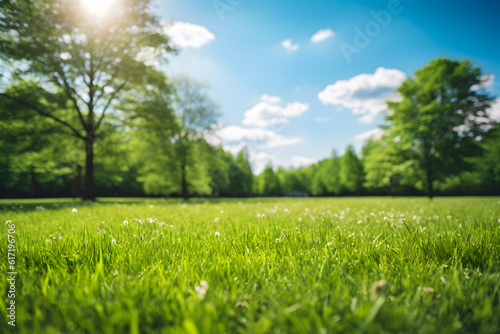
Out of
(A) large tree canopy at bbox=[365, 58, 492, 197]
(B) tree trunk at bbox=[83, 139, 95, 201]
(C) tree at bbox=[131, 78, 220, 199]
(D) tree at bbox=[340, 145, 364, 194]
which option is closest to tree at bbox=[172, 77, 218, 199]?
(C) tree at bbox=[131, 78, 220, 199]

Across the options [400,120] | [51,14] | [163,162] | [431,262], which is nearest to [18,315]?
[431,262]

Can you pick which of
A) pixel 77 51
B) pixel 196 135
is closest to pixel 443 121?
pixel 196 135

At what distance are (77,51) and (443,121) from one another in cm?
2890

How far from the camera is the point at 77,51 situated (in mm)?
13922

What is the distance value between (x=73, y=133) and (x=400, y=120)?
27.9 metres

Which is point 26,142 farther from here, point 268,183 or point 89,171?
point 268,183

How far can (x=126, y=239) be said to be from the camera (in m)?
2.54

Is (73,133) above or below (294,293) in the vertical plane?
above

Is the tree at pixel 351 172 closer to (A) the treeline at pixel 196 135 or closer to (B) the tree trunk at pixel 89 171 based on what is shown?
(A) the treeline at pixel 196 135

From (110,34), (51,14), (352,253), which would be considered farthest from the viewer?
(110,34)

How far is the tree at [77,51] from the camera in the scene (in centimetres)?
1103

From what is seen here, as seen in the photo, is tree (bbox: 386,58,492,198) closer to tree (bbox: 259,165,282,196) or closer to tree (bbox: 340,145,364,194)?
tree (bbox: 340,145,364,194)

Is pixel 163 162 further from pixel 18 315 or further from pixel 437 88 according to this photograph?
pixel 437 88

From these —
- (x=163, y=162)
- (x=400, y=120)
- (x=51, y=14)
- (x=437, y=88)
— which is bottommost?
(x=163, y=162)
